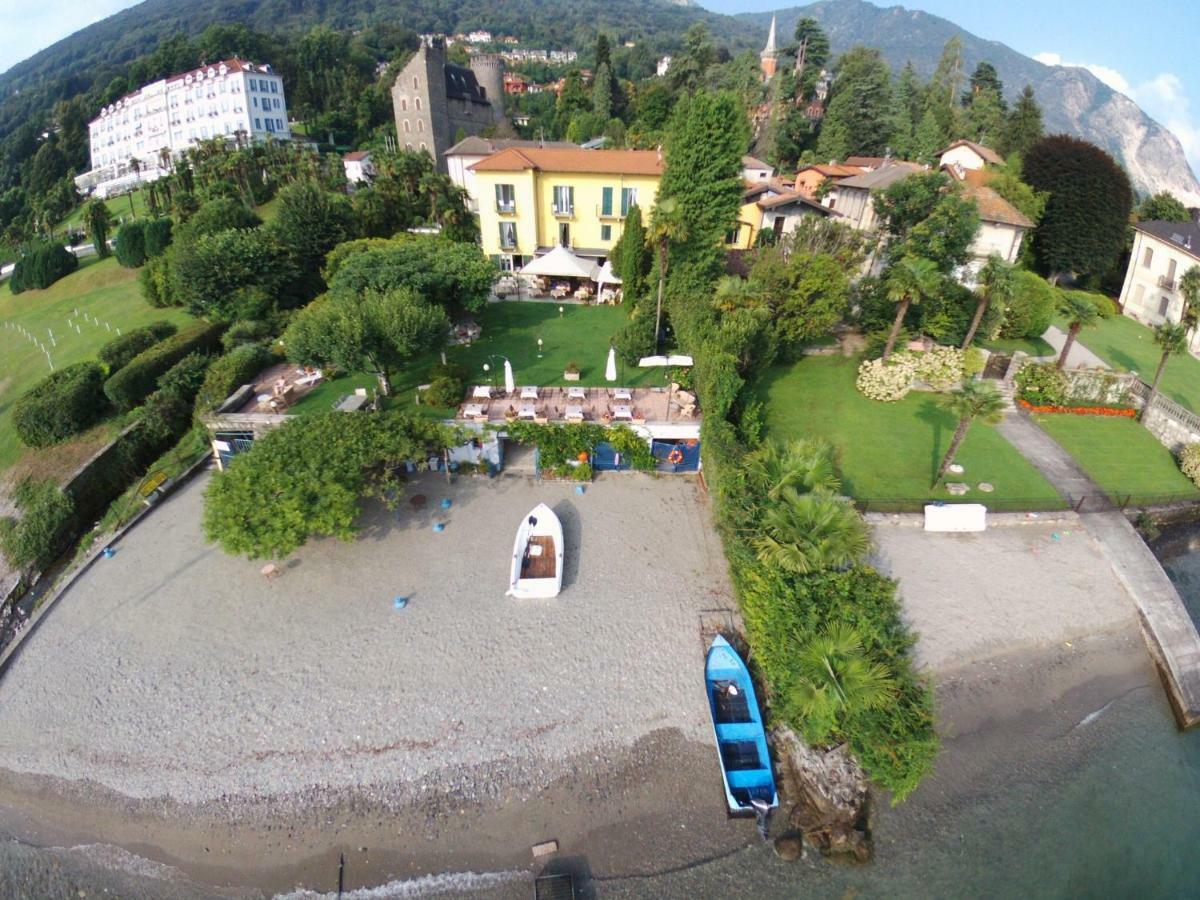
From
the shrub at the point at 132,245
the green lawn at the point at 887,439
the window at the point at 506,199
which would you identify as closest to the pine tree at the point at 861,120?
the window at the point at 506,199

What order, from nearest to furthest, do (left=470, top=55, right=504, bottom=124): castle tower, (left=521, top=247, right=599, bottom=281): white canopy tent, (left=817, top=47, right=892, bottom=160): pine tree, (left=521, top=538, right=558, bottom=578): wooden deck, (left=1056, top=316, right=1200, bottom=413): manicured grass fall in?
(left=521, top=538, right=558, bottom=578): wooden deck → (left=1056, top=316, right=1200, bottom=413): manicured grass → (left=521, top=247, right=599, bottom=281): white canopy tent → (left=817, top=47, right=892, bottom=160): pine tree → (left=470, top=55, right=504, bottom=124): castle tower

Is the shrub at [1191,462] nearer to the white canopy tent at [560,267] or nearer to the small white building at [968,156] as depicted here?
the white canopy tent at [560,267]

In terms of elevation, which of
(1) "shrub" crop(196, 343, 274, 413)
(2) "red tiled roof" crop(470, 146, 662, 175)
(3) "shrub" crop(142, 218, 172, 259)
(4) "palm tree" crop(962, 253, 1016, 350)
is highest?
(2) "red tiled roof" crop(470, 146, 662, 175)

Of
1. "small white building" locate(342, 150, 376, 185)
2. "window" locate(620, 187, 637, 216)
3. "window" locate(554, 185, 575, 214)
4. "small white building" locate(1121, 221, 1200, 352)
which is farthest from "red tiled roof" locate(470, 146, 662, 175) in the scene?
"small white building" locate(342, 150, 376, 185)

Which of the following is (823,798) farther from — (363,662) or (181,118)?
(181,118)

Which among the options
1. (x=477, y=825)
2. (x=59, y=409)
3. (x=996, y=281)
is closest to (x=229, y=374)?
(x=59, y=409)

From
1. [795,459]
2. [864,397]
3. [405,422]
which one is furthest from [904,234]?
[405,422]

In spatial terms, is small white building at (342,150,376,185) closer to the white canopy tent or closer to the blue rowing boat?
the white canopy tent
